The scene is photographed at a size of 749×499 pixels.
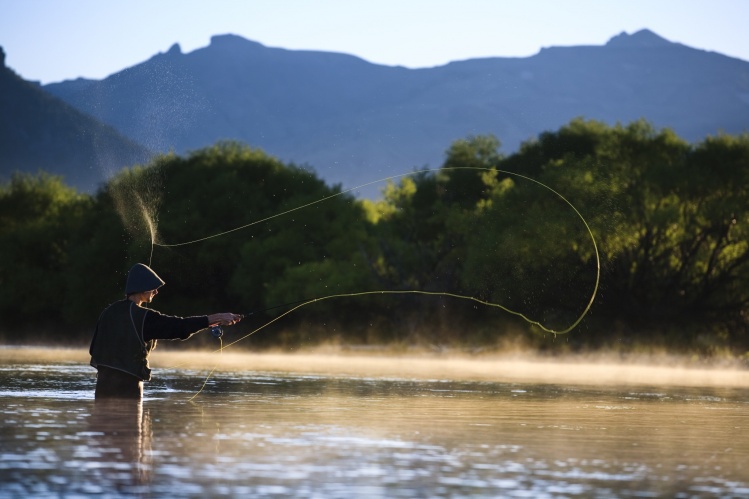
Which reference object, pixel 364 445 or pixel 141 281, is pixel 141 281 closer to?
pixel 141 281

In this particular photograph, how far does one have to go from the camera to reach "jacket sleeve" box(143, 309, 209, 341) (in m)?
17.0

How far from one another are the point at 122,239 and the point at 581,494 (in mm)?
69516

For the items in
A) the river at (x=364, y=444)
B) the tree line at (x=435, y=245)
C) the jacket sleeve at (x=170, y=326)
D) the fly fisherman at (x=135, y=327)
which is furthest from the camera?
the tree line at (x=435, y=245)

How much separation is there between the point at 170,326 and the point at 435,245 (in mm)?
61355

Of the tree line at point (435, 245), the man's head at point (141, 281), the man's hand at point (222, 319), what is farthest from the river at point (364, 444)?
the tree line at point (435, 245)

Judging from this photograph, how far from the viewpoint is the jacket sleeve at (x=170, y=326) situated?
55.7 feet

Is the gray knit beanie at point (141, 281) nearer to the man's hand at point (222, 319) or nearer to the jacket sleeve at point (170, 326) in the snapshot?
the jacket sleeve at point (170, 326)

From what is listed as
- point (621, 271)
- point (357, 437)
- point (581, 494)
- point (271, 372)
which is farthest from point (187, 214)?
point (581, 494)

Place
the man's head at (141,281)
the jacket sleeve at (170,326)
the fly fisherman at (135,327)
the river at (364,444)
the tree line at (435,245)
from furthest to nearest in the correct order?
1. the tree line at (435,245)
2. the man's head at (141,281)
3. the fly fisherman at (135,327)
4. the jacket sleeve at (170,326)
5. the river at (364,444)

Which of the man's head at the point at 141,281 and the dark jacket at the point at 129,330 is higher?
the man's head at the point at 141,281

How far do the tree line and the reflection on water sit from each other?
908 inches

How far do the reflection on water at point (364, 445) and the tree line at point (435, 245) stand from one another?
23063 mm

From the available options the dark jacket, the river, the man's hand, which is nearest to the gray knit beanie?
the dark jacket

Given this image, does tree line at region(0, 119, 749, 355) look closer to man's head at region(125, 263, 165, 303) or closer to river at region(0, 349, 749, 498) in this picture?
river at region(0, 349, 749, 498)
